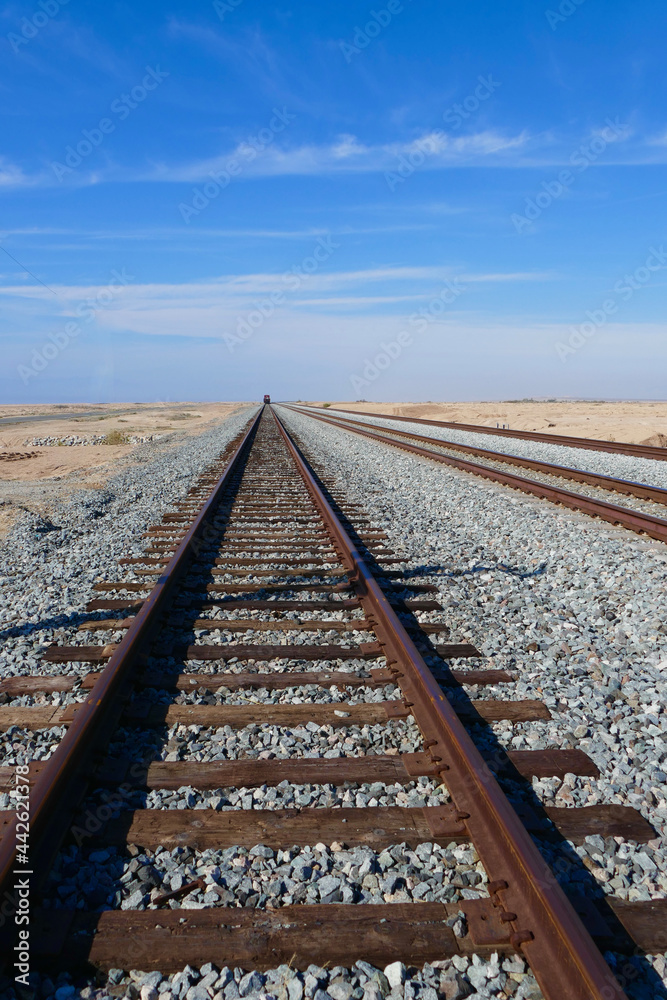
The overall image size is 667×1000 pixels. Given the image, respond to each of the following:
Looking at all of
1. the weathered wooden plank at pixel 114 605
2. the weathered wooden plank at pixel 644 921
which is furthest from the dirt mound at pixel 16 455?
the weathered wooden plank at pixel 644 921

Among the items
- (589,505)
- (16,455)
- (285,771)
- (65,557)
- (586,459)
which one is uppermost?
(586,459)

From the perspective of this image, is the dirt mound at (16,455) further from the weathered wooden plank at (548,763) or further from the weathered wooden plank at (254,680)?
the weathered wooden plank at (548,763)

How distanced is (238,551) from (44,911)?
16.2 ft

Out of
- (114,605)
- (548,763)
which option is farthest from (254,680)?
(114,605)

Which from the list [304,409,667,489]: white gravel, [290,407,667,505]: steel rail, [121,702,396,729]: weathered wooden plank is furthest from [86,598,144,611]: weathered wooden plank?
[304,409,667,489]: white gravel

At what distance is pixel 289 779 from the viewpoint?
112 inches

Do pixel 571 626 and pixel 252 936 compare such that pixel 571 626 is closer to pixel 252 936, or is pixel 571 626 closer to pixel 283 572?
pixel 283 572

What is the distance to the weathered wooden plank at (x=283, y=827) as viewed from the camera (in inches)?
97.5

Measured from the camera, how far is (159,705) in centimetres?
351

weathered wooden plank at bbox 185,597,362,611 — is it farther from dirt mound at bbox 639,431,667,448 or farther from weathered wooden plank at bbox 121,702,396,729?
dirt mound at bbox 639,431,667,448

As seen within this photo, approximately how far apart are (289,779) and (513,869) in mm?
1067

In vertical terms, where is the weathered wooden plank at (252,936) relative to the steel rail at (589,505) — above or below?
below

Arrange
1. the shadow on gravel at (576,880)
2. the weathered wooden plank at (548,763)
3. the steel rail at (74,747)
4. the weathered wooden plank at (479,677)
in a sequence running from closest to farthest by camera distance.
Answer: the shadow on gravel at (576,880), the steel rail at (74,747), the weathered wooden plank at (548,763), the weathered wooden plank at (479,677)

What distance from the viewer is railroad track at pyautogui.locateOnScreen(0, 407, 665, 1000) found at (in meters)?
2.01
